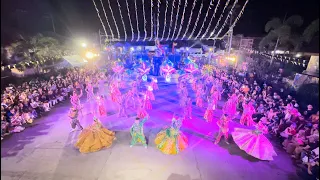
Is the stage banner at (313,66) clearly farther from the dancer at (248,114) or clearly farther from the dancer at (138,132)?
the dancer at (138,132)

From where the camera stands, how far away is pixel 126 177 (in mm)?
A: 5445

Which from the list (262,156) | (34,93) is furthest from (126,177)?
(34,93)

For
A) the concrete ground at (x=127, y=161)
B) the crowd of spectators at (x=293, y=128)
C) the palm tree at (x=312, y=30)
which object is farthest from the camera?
the palm tree at (x=312, y=30)

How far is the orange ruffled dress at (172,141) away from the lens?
617 centimetres

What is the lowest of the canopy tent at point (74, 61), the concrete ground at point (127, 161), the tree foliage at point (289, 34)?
the concrete ground at point (127, 161)

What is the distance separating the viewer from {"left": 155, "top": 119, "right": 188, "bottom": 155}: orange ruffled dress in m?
6.17

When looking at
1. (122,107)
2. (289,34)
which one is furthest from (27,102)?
(289,34)

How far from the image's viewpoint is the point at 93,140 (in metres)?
6.48

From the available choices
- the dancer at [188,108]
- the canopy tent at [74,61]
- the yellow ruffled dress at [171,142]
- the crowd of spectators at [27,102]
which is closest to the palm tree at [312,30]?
the dancer at [188,108]

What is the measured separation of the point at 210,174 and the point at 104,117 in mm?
5603

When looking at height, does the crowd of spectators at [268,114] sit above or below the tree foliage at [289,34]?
below

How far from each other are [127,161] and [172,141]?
60.7 inches

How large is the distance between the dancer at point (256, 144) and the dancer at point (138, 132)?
10.1 feet

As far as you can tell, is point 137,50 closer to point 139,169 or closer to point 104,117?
point 104,117
